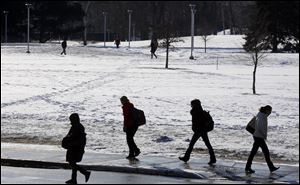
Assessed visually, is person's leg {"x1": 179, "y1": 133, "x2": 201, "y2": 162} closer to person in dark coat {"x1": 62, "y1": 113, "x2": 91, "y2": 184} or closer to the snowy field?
the snowy field

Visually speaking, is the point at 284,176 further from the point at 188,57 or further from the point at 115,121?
the point at 188,57

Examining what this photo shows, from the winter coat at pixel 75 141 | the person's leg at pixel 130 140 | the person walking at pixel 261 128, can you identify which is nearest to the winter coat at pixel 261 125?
the person walking at pixel 261 128

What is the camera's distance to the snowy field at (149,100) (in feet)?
62.2

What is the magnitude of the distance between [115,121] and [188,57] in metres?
34.8

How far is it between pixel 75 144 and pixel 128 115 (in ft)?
10.7

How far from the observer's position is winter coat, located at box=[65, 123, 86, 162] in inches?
478

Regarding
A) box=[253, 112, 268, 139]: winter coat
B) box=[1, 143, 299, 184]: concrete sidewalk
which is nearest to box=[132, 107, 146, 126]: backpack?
box=[1, 143, 299, 184]: concrete sidewalk

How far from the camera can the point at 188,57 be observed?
57125 mm

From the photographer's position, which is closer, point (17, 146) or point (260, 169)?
point (260, 169)

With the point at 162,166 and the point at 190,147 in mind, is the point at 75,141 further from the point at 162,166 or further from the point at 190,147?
the point at 190,147

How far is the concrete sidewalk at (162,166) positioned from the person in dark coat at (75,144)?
6.68ft

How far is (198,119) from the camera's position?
14820mm

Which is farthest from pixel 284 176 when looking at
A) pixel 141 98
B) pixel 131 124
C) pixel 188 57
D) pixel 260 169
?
pixel 188 57

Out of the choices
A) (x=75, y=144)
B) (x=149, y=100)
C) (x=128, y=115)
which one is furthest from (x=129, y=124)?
(x=149, y=100)
